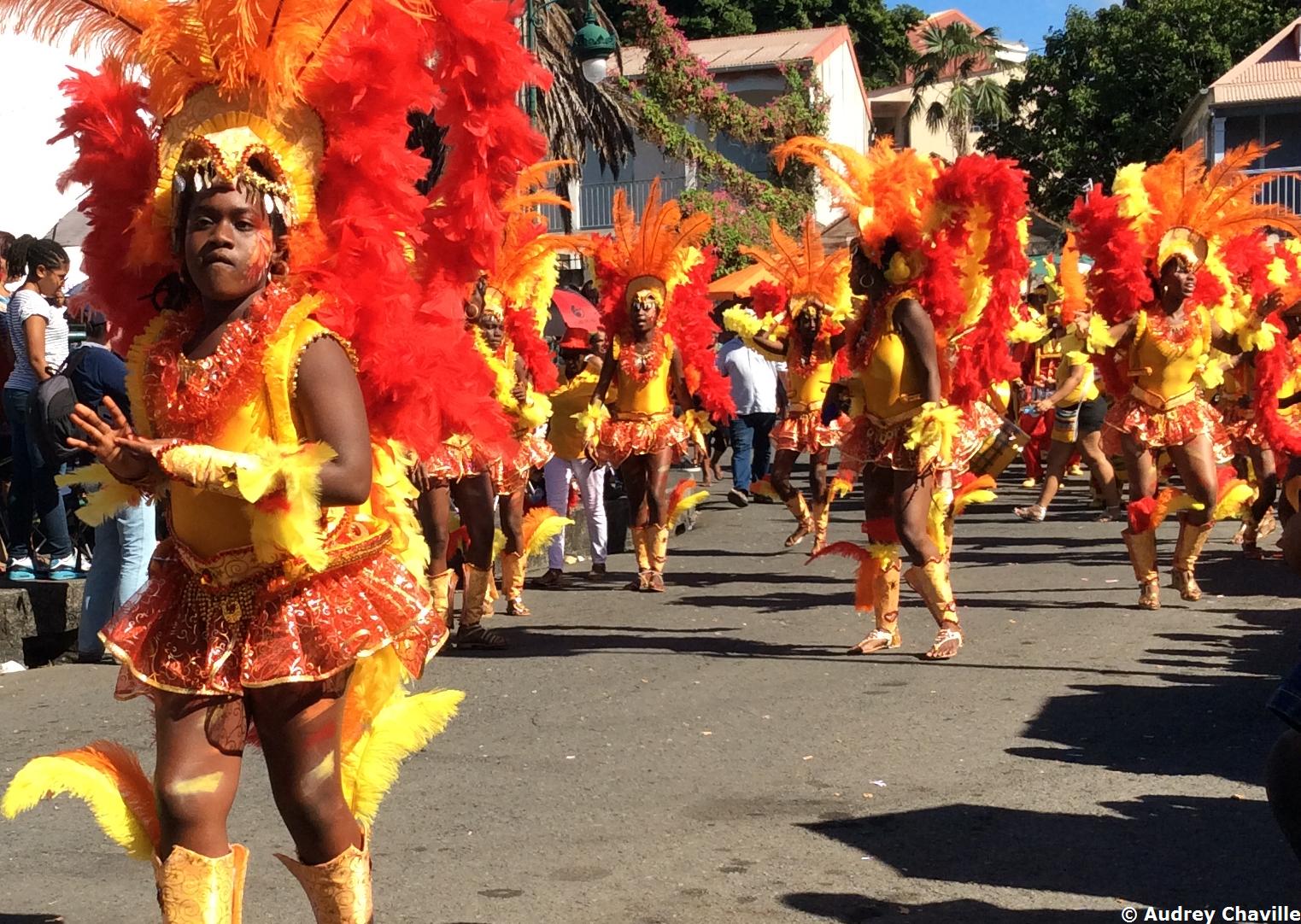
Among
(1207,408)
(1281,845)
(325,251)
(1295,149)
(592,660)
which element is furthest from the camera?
(1295,149)

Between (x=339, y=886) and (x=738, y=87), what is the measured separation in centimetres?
4090

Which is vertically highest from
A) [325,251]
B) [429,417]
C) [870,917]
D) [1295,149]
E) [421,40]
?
[1295,149]

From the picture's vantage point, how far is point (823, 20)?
55000mm

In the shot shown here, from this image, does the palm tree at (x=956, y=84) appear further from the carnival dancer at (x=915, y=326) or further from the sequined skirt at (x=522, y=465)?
the carnival dancer at (x=915, y=326)

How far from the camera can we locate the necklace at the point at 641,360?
11484 mm

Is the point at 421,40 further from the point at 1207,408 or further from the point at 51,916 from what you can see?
the point at 1207,408

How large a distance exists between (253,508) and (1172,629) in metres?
6.73

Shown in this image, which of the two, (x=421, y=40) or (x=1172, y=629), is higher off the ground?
(x=421, y=40)

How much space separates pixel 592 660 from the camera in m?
8.52

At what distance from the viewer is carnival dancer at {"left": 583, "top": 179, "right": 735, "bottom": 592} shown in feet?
37.4

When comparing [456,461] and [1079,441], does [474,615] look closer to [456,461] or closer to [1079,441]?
[456,461]

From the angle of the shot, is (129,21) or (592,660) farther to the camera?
(592,660)

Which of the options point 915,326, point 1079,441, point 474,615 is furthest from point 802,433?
point 915,326

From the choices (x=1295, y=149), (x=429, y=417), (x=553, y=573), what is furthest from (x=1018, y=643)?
(x=1295, y=149)
